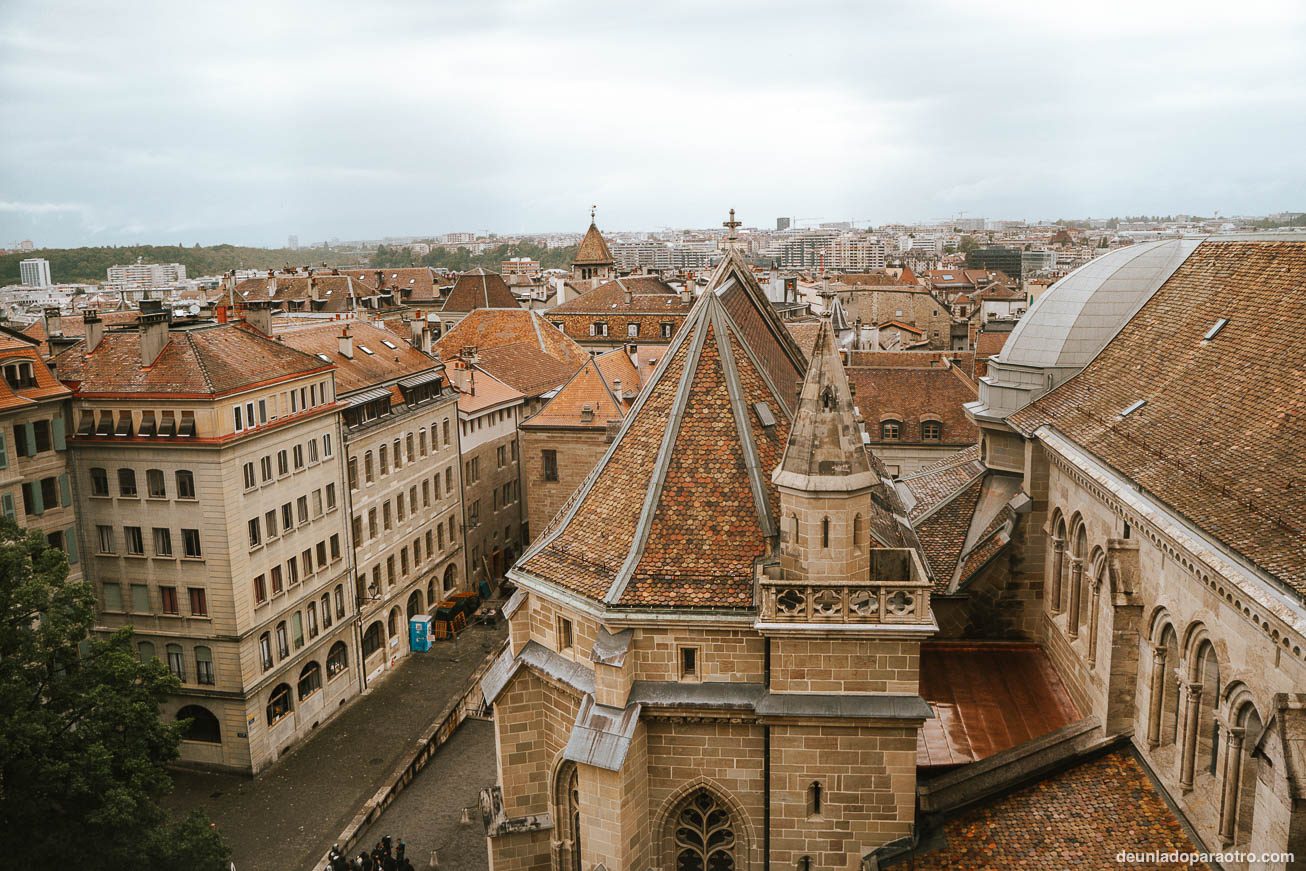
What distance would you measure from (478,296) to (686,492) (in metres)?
90.2

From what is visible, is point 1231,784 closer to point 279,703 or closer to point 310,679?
point 279,703

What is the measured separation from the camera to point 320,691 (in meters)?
48.2

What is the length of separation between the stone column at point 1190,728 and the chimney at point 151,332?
39.0 metres

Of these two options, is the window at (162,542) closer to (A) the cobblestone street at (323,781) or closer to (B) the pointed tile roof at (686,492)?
(A) the cobblestone street at (323,781)

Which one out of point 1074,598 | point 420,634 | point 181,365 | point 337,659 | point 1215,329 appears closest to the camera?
point 1215,329

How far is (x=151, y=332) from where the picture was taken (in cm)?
4262

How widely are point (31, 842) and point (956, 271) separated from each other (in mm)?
172950

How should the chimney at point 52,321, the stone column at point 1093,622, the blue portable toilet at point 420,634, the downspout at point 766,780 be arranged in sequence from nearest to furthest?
the downspout at point 766,780 < the stone column at point 1093,622 < the chimney at point 52,321 < the blue portable toilet at point 420,634

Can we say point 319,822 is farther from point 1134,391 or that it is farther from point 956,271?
point 956,271

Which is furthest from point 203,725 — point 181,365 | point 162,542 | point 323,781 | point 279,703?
point 181,365

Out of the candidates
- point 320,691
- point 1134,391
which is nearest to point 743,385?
point 1134,391

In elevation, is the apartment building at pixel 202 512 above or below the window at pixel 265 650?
above

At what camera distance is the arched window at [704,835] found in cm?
2161

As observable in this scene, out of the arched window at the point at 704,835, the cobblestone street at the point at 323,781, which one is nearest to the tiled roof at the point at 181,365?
the cobblestone street at the point at 323,781
